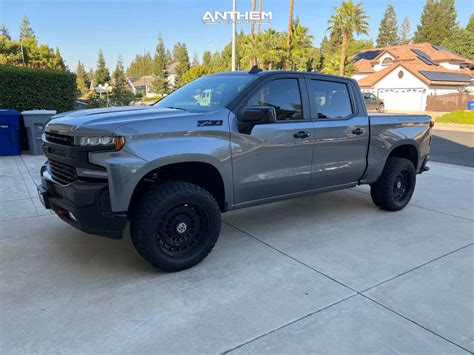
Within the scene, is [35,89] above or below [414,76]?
below

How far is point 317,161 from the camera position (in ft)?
15.0

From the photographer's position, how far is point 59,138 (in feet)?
11.3

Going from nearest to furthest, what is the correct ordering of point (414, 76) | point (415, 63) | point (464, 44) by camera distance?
point (414, 76) → point (415, 63) → point (464, 44)

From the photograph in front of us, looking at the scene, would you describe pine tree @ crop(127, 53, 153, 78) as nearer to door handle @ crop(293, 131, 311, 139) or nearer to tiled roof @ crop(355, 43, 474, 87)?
tiled roof @ crop(355, 43, 474, 87)

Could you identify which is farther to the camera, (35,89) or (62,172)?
(35,89)

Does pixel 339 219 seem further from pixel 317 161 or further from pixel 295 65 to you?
pixel 295 65

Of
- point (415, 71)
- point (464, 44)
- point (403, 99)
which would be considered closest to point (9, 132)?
point (403, 99)

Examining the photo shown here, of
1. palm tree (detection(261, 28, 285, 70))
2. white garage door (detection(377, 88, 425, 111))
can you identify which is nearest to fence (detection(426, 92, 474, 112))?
white garage door (detection(377, 88, 425, 111))

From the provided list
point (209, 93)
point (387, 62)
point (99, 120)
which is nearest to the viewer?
point (99, 120)

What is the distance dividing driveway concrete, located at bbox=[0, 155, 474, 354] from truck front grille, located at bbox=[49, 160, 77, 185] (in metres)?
0.86

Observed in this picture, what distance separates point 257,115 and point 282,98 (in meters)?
0.76

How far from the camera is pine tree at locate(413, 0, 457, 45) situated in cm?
7788

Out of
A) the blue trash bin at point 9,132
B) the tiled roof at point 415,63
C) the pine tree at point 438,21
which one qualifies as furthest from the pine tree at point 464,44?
the blue trash bin at point 9,132

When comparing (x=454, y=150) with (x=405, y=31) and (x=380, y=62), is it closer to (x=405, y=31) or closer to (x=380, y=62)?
(x=380, y=62)
